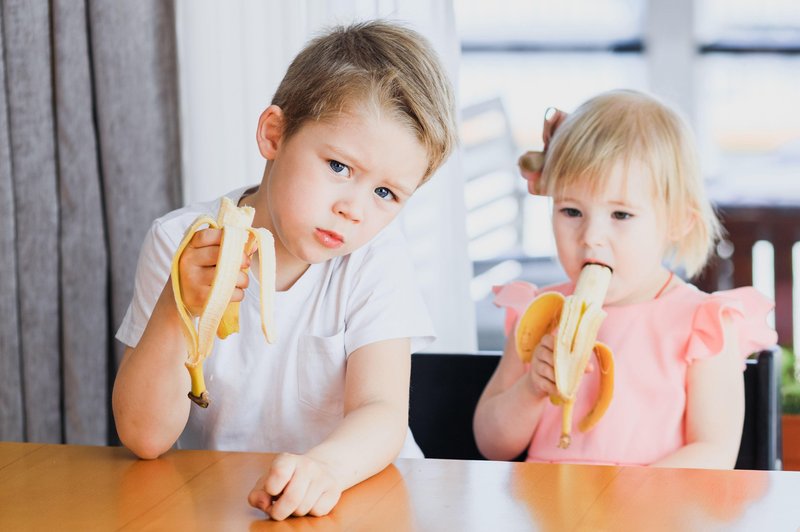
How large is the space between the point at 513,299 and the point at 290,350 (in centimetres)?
42

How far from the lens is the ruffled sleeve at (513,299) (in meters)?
1.53

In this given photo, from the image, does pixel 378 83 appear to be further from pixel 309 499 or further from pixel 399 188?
pixel 309 499

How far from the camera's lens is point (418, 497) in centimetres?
88

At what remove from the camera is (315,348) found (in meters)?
1.24

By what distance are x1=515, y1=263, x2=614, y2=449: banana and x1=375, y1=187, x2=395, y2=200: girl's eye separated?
0.76 feet

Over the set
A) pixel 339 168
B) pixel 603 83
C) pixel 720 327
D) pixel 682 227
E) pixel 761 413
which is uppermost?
pixel 603 83

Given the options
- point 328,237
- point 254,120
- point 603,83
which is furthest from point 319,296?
point 603,83

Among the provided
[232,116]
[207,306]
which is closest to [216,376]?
[207,306]

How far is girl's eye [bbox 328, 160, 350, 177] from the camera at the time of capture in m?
1.09

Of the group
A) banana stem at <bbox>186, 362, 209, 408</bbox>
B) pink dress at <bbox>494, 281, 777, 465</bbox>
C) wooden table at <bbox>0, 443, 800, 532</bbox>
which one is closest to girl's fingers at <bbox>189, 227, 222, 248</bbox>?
banana stem at <bbox>186, 362, 209, 408</bbox>

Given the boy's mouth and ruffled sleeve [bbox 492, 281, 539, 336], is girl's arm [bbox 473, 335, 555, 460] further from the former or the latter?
the boy's mouth

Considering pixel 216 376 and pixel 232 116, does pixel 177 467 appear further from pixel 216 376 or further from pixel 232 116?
pixel 232 116

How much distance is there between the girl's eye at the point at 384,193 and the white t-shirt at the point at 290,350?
0.53 feet

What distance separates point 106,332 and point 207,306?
1.00m
